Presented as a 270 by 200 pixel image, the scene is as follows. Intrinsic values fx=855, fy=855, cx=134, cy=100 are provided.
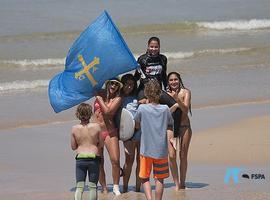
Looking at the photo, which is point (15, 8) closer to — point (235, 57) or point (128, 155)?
point (235, 57)

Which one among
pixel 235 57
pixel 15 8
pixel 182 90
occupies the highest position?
pixel 15 8

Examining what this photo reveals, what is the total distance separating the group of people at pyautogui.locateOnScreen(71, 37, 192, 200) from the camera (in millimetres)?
8273

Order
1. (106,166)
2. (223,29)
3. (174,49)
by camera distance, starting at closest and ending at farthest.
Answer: (106,166), (174,49), (223,29)

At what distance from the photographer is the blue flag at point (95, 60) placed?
8.90 metres

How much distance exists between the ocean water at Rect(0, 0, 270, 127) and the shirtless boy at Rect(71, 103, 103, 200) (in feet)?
16.1

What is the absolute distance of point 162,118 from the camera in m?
8.24

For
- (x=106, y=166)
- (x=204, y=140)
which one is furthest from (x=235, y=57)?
(x=106, y=166)

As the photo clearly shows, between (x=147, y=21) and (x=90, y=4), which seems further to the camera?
(x=90, y=4)

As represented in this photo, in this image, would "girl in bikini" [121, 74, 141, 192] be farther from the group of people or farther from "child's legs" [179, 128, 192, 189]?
"child's legs" [179, 128, 192, 189]

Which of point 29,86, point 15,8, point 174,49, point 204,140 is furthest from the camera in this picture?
point 15,8

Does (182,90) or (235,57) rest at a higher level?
(235,57)

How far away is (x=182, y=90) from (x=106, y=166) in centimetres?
170


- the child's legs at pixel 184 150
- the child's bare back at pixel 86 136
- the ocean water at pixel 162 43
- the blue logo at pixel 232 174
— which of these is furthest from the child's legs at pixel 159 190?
the ocean water at pixel 162 43

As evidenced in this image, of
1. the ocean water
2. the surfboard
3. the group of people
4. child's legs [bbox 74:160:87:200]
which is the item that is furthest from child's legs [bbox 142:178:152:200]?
the ocean water
